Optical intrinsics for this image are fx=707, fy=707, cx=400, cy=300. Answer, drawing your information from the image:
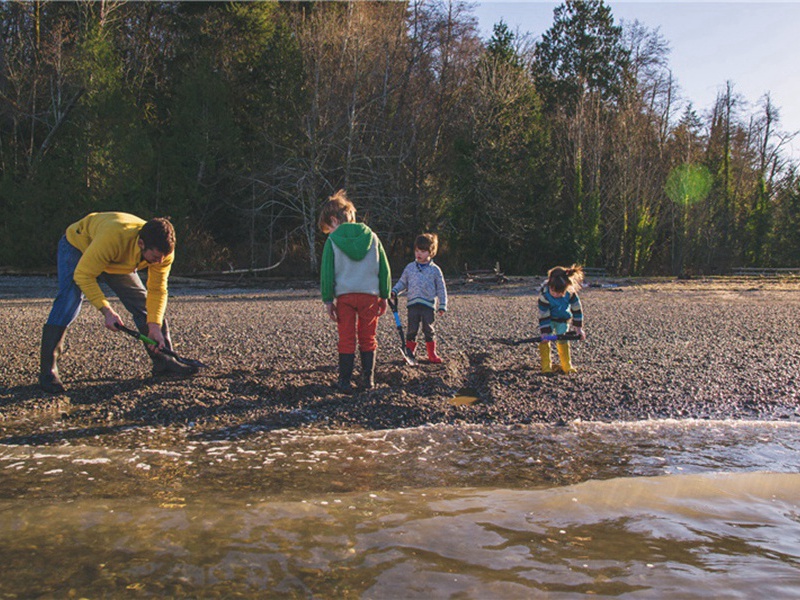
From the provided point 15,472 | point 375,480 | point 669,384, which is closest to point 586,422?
point 669,384

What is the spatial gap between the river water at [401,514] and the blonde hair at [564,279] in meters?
2.39

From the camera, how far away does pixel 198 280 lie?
26094 millimetres

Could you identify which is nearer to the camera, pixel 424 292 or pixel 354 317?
pixel 354 317

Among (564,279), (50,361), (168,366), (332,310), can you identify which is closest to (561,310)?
(564,279)

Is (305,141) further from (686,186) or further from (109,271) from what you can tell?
(109,271)

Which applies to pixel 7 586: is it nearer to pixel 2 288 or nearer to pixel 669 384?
pixel 669 384

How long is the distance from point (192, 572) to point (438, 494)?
1.52 m

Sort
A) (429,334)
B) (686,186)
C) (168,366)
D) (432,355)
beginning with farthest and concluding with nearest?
(686,186) < (429,334) < (432,355) < (168,366)

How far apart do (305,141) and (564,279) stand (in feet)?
75.2

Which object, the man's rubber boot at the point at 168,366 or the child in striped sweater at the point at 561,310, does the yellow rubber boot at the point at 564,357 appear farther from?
the man's rubber boot at the point at 168,366

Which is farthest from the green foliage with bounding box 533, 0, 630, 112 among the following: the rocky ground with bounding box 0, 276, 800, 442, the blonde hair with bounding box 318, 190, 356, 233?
the blonde hair with bounding box 318, 190, 356, 233

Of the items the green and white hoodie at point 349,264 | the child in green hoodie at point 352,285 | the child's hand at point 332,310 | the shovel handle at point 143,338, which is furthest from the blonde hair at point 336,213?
the shovel handle at point 143,338

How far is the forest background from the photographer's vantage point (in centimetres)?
2689

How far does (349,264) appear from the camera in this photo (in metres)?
6.48
